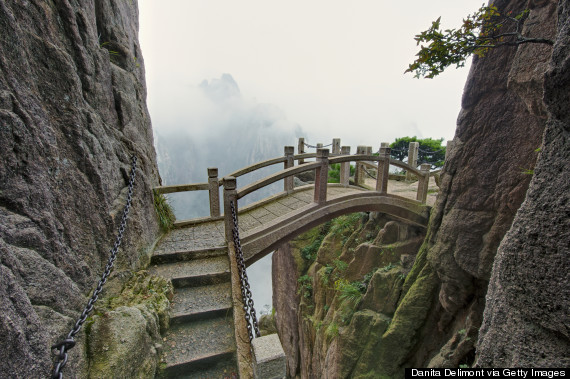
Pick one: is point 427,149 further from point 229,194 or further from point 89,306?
point 89,306

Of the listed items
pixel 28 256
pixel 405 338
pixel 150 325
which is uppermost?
pixel 28 256

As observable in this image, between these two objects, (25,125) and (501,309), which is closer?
(25,125)

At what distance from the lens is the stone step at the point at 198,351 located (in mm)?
2793

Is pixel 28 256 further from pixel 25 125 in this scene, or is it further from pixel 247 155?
pixel 247 155

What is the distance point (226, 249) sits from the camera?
14.3 ft

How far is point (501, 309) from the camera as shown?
2447 mm

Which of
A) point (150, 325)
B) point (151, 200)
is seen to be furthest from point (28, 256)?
point (151, 200)

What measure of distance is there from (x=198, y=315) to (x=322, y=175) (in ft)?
12.1

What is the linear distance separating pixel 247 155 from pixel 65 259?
7380 cm

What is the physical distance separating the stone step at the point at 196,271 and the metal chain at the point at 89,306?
0.95 m

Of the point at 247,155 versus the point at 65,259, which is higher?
the point at 65,259

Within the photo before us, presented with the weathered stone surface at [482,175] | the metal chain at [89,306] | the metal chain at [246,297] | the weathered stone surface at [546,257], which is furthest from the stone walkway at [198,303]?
the weathered stone surface at [482,175]

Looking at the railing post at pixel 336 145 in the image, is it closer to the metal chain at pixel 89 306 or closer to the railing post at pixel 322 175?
the railing post at pixel 322 175

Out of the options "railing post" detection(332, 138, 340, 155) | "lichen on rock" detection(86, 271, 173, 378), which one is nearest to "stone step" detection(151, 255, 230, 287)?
"lichen on rock" detection(86, 271, 173, 378)
